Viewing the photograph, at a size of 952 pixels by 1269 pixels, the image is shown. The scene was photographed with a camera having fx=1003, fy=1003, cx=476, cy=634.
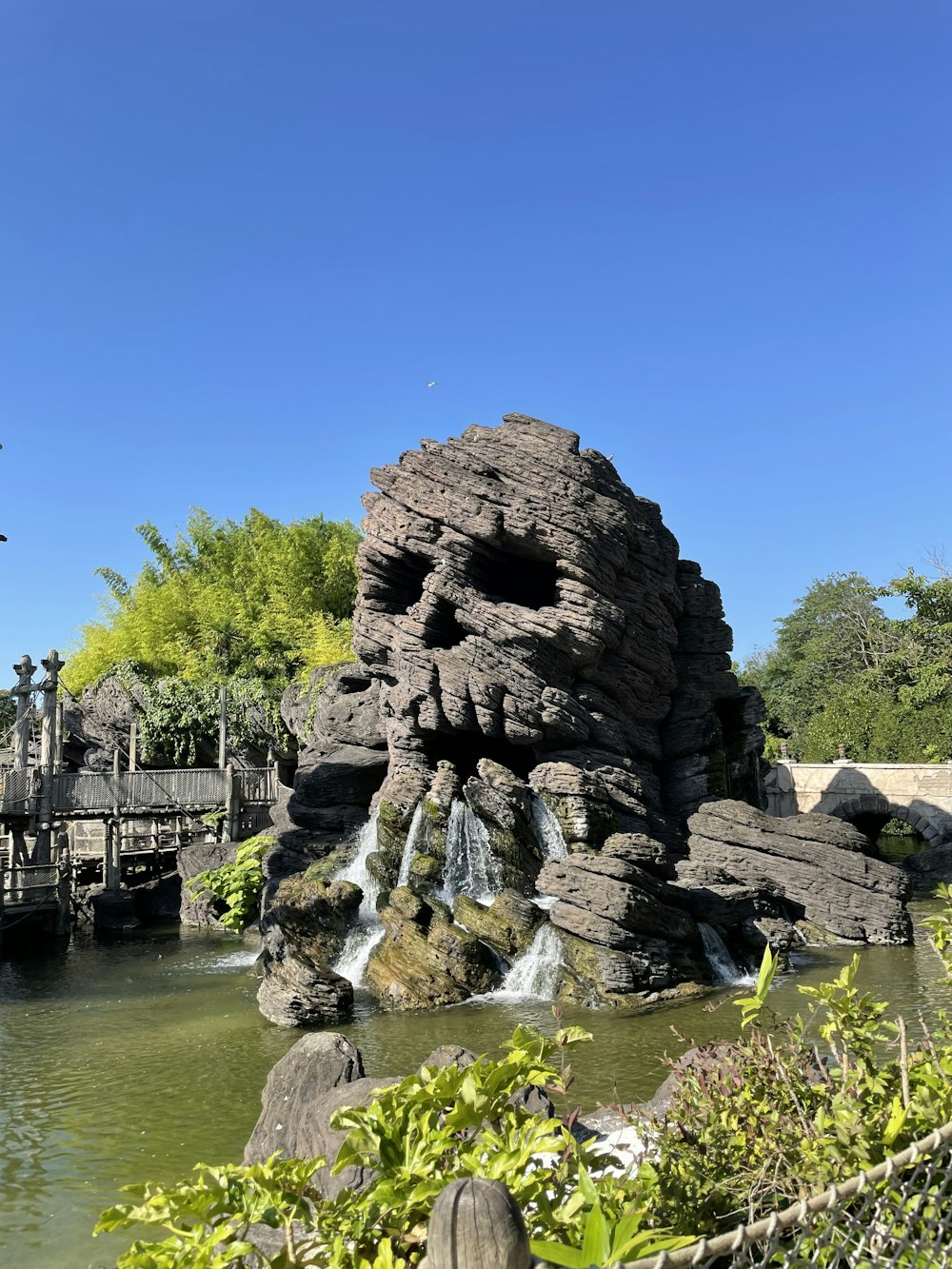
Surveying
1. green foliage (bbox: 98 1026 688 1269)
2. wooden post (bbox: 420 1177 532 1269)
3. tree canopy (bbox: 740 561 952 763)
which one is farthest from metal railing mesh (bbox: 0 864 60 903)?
tree canopy (bbox: 740 561 952 763)

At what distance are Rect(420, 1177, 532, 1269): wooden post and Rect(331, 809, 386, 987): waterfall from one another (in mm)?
14782

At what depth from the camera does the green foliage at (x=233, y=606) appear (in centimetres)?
3641

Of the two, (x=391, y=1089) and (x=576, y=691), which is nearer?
(x=391, y=1089)

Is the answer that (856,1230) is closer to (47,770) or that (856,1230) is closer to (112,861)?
(47,770)

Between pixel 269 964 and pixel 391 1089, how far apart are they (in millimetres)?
13879

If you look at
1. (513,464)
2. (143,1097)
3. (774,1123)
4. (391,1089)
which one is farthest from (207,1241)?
(513,464)

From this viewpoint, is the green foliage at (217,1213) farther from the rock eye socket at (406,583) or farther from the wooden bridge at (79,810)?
the wooden bridge at (79,810)

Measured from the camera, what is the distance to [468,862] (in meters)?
18.9

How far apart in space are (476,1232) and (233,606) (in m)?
37.3

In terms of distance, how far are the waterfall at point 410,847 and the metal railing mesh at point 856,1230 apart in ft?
51.5

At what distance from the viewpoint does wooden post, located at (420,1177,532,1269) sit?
2152 mm

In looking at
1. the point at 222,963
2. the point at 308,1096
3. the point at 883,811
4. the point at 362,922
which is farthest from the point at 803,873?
the point at 883,811

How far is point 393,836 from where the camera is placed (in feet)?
64.6

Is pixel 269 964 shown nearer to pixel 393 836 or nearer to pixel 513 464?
pixel 393 836
